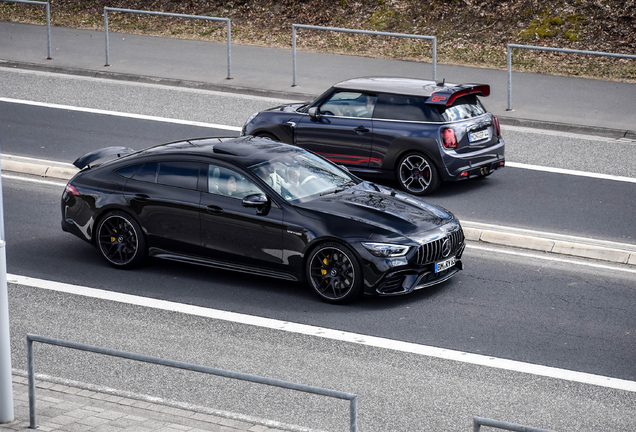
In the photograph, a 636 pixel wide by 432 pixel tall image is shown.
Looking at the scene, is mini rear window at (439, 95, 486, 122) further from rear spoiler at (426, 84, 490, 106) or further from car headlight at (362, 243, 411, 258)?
car headlight at (362, 243, 411, 258)

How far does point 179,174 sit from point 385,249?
272cm

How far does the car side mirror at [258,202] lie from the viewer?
10.7 metres

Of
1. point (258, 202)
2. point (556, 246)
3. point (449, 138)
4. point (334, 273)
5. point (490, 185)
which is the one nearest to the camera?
point (334, 273)

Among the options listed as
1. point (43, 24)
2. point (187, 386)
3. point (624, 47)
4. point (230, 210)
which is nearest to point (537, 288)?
point (230, 210)

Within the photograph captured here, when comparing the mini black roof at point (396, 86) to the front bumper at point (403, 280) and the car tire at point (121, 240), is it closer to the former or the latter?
the front bumper at point (403, 280)

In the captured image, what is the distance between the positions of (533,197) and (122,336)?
732 cm

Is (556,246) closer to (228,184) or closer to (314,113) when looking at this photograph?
(228,184)

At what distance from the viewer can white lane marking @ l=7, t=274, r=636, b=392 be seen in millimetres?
8773

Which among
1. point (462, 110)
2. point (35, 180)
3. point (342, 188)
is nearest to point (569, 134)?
point (462, 110)

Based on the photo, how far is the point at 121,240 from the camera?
11688 mm

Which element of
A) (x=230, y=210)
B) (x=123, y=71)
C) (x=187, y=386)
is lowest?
(x=187, y=386)

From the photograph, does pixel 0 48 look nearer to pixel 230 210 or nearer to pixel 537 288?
pixel 230 210

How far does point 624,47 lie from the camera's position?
2336 cm

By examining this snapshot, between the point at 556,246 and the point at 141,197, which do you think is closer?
the point at 141,197
